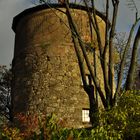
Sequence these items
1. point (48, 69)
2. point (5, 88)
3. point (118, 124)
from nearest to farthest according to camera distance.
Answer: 1. point (118, 124)
2. point (48, 69)
3. point (5, 88)

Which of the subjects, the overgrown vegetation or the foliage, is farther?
the foliage

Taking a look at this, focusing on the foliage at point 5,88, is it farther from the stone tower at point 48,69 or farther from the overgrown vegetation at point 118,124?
the overgrown vegetation at point 118,124

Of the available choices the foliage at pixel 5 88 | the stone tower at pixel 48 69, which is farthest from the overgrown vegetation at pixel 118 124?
the foliage at pixel 5 88

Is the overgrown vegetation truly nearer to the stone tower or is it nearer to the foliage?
the stone tower

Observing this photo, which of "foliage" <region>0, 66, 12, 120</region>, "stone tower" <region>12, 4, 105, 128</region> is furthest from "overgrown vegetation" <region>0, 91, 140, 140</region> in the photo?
"foliage" <region>0, 66, 12, 120</region>

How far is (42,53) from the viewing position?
64.3 feet

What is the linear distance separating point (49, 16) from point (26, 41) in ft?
5.14

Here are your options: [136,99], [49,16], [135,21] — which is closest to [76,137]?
[136,99]

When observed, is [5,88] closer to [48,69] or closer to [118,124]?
[48,69]

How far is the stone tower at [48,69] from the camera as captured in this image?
61.7 feet

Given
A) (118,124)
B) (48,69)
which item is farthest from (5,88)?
(118,124)

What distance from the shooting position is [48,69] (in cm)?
1930

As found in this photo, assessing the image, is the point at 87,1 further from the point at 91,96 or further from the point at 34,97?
the point at 34,97

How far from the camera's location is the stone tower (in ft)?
61.7
